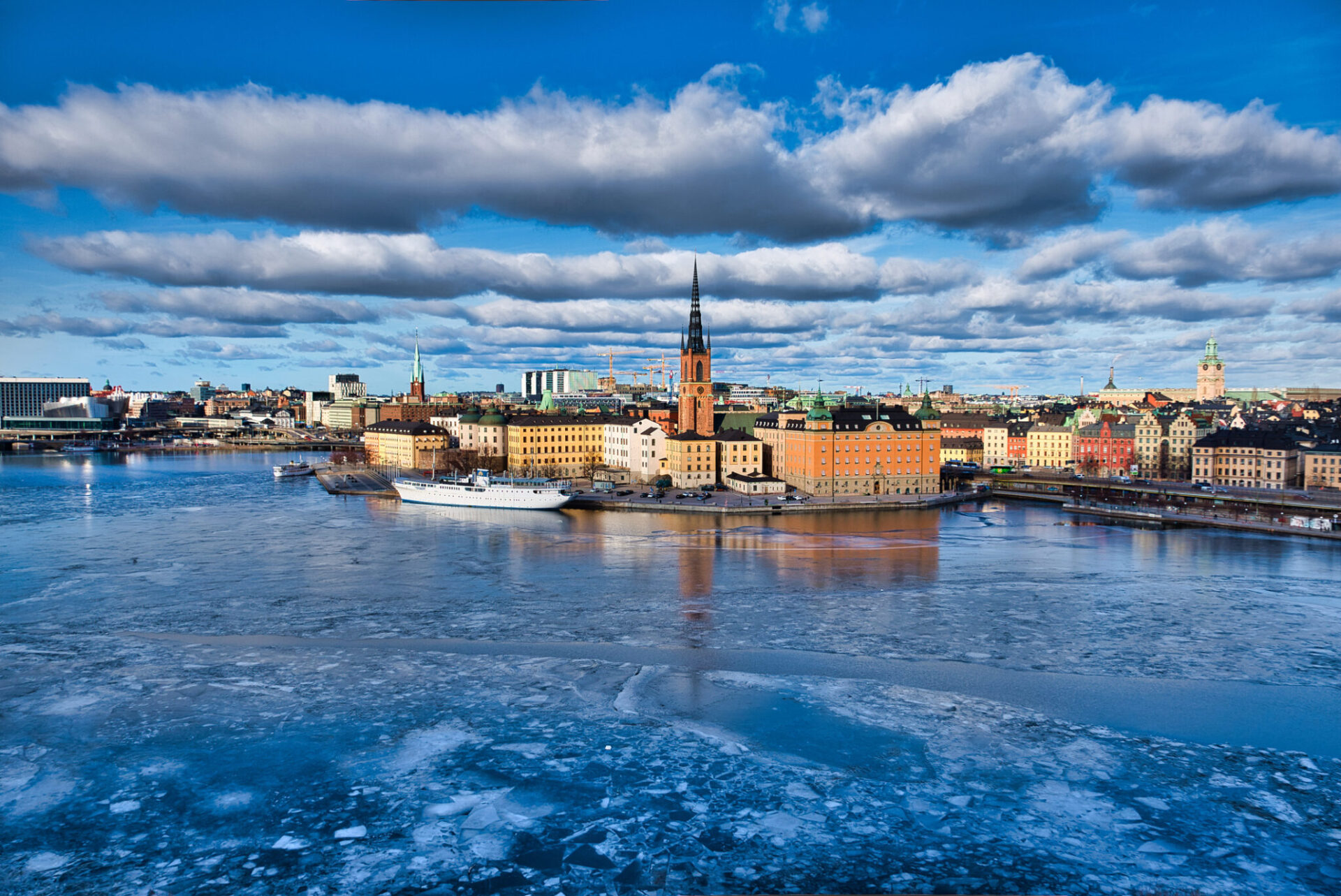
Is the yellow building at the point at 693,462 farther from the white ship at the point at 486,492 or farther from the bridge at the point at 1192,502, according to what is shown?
the bridge at the point at 1192,502

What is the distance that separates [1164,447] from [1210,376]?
220 feet

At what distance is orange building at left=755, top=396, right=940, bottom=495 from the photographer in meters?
48.5

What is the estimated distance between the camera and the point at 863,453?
49.4 m

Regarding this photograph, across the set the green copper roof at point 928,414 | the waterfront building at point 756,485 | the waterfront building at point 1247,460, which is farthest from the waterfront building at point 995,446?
the waterfront building at point 756,485

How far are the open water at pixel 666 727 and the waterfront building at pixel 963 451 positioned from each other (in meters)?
40.2

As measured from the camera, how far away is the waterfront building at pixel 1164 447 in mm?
57312

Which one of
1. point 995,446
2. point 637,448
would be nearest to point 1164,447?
point 995,446

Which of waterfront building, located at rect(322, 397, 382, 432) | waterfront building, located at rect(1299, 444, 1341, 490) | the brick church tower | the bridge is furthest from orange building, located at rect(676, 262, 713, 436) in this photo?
waterfront building, located at rect(322, 397, 382, 432)

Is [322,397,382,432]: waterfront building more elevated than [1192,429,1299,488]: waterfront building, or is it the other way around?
[322,397,382,432]: waterfront building

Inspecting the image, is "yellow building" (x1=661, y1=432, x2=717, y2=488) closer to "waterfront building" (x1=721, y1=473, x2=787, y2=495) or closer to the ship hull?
"waterfront building" (x1=721, y1=473, x2=787, y2=495)

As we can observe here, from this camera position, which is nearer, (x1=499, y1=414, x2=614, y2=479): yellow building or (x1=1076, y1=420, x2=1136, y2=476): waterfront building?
(x1=1076, y1=420, x2=1136, y2=476): waterfront building

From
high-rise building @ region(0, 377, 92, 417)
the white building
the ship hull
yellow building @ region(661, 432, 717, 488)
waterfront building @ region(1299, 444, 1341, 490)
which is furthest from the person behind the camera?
high-rise building @ region(0, 377, 92, 417)

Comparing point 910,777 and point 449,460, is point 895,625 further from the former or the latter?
point 449,460

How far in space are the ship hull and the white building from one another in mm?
9963
